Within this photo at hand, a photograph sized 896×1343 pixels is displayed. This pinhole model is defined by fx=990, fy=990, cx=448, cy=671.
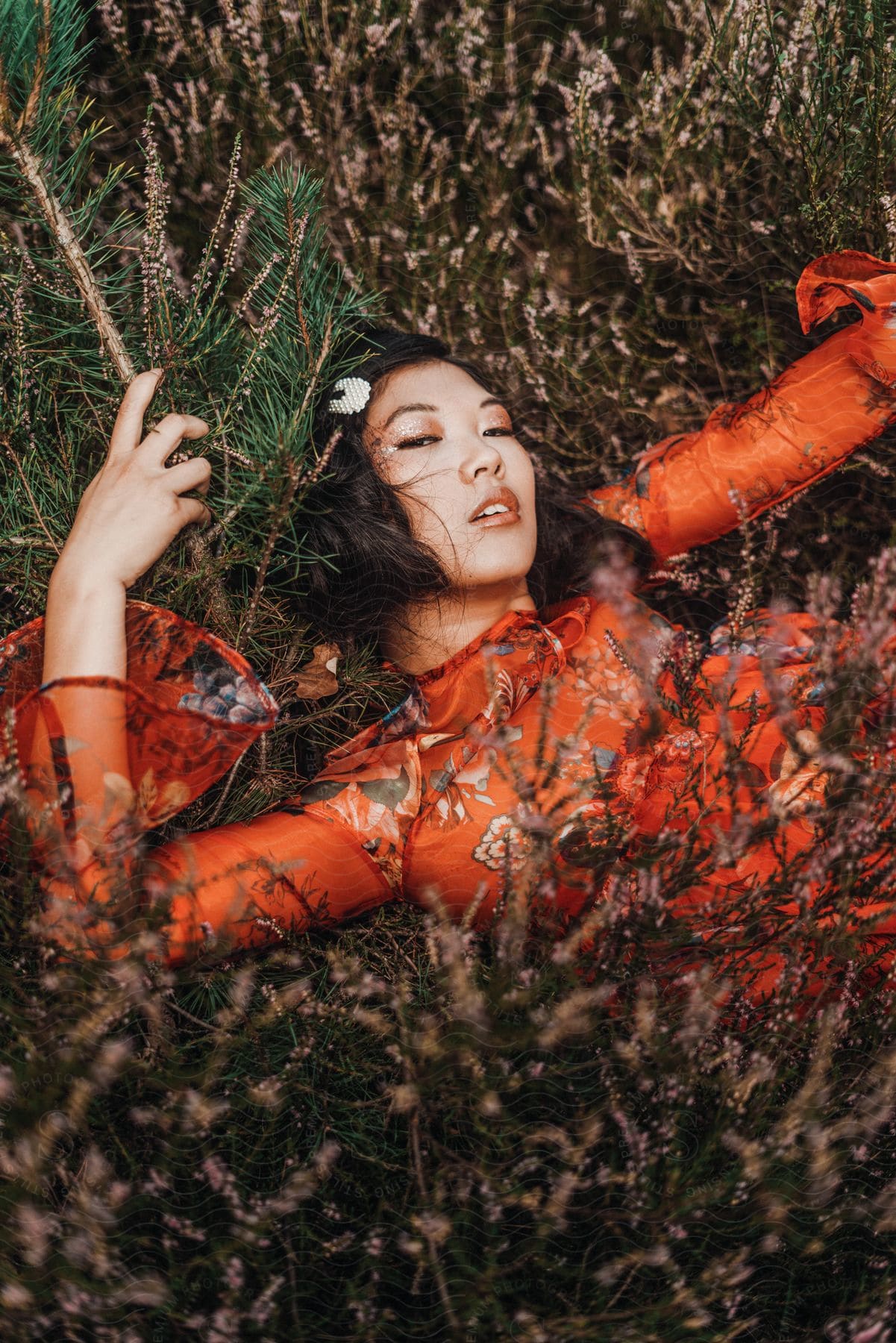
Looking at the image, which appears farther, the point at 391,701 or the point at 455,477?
the point at 391,701

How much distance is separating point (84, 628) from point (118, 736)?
127mm

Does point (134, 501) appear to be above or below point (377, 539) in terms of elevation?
above

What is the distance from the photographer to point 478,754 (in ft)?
4.15

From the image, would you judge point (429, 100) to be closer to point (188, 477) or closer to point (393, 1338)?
point (188, 477)

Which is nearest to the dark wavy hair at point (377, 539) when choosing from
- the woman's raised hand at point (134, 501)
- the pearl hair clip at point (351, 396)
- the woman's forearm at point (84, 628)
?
the pearl hair clip at point (351, 396)

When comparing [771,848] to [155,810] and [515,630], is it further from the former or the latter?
[155,810]

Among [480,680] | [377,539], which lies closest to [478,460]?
[377,539]

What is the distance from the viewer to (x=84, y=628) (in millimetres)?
1108

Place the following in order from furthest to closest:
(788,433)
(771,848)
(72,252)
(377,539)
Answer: (788,433) → (377,539) → (72,252) → (771,848)

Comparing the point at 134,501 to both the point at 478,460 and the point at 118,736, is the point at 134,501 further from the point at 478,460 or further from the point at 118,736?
the point at 478,460

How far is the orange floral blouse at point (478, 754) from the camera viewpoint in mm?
1044

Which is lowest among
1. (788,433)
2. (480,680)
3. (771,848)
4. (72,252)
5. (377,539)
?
(771,848)

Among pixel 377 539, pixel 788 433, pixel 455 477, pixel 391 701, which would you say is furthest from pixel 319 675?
pixel 788 433

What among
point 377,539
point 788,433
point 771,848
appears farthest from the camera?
point 788,433
